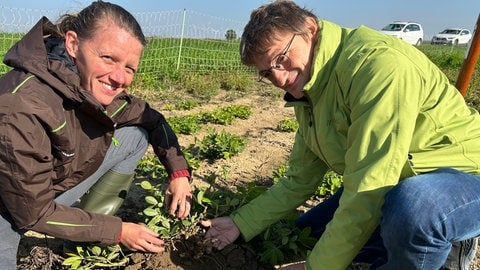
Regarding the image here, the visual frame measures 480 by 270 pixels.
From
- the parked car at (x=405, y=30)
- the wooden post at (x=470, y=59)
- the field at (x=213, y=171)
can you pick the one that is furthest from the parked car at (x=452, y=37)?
the wooden post at (x=470, y=59)

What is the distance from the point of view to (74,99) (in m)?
1.93

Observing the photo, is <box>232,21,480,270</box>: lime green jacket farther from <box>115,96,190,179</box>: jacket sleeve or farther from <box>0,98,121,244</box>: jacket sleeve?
<box>0,98,121,244</box>: jacket sleeve

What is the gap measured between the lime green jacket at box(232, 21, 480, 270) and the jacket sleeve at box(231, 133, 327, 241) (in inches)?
10.1

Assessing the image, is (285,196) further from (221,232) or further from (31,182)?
(31,182)

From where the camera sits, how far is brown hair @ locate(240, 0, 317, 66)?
185 centimetres

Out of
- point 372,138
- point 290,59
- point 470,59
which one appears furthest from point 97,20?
point 470,59

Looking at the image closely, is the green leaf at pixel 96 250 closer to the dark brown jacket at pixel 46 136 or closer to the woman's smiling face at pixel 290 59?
the dark brown jacket at pixel 46 136

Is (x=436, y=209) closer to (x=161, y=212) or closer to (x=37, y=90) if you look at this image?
(x=161, y=212)

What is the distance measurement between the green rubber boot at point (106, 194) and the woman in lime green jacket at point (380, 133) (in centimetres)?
104

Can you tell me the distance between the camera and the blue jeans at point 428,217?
5.57 ft

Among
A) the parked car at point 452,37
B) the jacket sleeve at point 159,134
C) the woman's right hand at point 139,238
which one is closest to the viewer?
the woman's right hand at point 139,238

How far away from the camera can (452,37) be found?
31.3m

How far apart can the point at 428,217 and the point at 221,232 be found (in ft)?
3.52

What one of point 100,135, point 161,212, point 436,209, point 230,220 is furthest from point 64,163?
point 436,209
